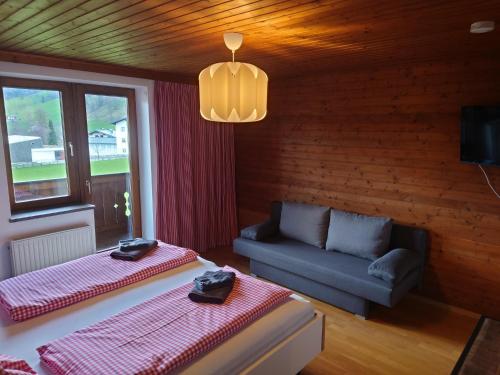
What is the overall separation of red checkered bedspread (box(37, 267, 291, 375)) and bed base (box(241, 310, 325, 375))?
0.22m

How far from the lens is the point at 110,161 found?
4070 mm

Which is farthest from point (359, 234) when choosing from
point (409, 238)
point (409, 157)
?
point (409, 157)

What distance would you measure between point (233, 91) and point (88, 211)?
2.50m

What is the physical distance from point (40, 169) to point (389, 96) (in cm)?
362

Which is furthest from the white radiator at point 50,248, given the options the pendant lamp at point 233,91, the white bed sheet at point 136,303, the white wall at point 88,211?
the pendant lamp at point 233,91

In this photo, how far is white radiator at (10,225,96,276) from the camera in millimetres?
3197

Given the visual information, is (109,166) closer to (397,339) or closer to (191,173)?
(191,173)

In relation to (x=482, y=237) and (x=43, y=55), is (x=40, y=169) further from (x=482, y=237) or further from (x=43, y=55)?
(x=482, y=237)

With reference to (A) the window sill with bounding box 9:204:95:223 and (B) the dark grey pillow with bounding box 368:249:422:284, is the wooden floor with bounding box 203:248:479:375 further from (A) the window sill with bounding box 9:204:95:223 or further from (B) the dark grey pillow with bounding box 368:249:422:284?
(A) the window sill with bounding box 9:204:95:223

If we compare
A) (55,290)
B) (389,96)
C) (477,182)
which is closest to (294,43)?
(389,96)

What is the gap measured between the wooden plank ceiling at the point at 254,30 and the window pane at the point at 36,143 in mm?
471

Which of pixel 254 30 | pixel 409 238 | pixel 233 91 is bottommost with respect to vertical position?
pixel 409 238

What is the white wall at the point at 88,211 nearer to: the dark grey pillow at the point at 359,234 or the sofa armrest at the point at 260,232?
the sofa armrest at the point at 260,232

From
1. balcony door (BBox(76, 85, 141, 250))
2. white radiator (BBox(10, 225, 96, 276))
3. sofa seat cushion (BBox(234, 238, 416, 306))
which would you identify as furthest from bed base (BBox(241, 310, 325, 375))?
balcony door (BBox(76, 85, 141, 250))
